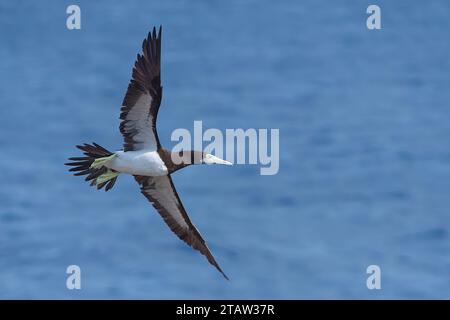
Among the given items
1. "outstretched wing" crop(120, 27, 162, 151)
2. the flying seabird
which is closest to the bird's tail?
the flying seabird

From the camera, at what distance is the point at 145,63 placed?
19.3 m

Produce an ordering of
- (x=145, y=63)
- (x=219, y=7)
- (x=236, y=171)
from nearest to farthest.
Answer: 1. (x=145, y=63)
2. (x=236, y=171)
3. (x=219, y=7)

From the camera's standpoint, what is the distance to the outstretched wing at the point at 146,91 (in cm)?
1930

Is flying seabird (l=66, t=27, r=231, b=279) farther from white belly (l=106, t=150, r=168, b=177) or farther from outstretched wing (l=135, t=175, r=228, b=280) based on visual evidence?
outstretched wing (l=135, t=175, r=228, b=280)

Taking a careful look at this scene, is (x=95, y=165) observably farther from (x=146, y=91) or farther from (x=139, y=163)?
(x=146, y=91)

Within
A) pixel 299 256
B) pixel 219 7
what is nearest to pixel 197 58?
pixel 219 7

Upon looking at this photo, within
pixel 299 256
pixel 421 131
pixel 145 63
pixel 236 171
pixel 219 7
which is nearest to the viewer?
pixel 145 63

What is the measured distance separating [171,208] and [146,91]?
6.20 ft

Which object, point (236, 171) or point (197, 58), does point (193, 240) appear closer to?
point (236, 171)

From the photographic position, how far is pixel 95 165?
19.6 m

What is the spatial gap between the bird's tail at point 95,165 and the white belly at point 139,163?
0.32ft

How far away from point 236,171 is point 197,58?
19.6ft

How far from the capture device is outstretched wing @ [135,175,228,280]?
799 inches

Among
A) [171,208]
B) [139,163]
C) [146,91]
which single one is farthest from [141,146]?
[171,208]
